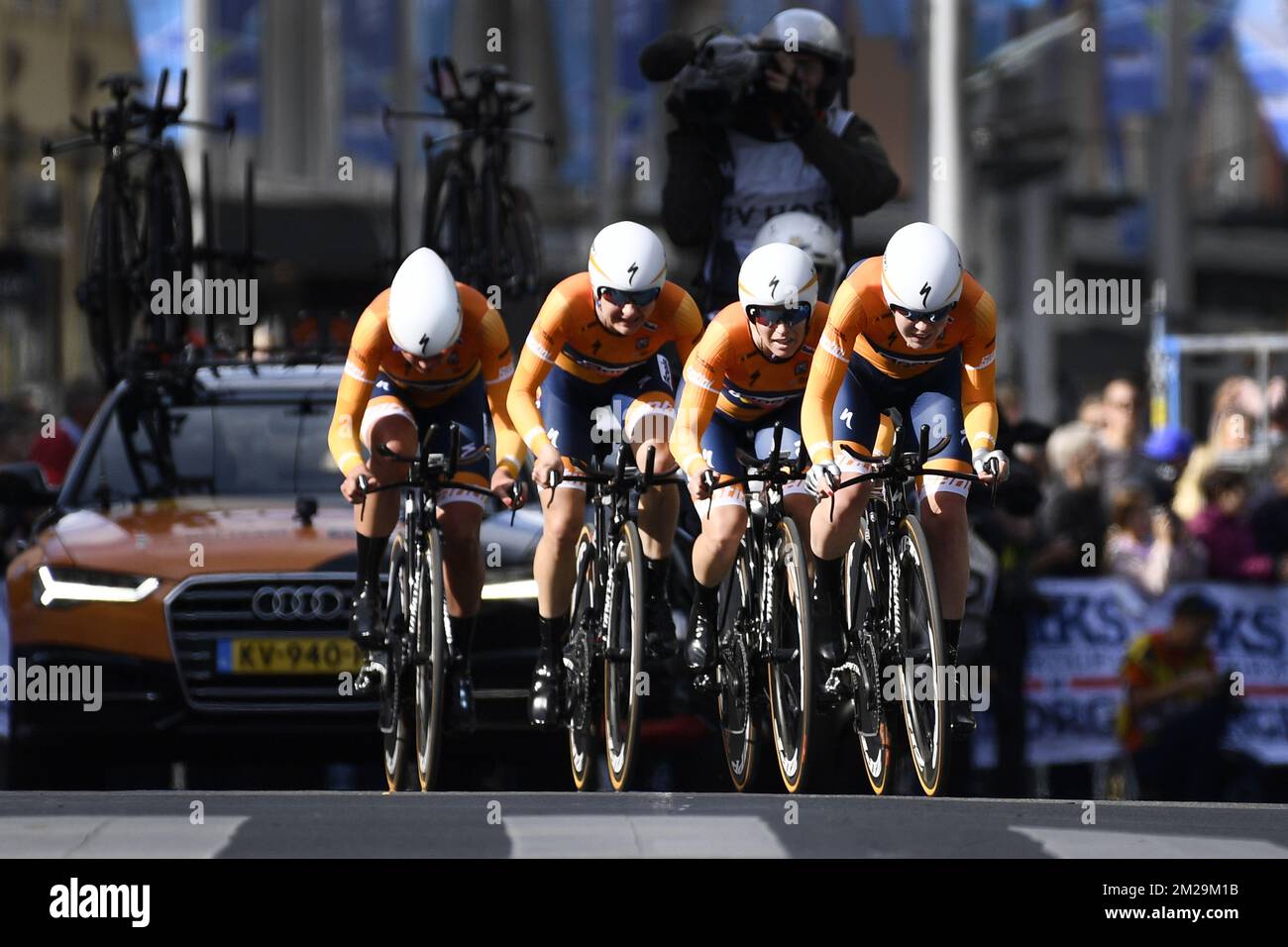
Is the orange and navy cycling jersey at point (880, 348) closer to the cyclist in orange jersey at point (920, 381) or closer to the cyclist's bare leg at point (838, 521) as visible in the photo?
the cyclist in orange jersey at point (920, 381)

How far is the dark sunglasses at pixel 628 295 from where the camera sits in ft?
30.5

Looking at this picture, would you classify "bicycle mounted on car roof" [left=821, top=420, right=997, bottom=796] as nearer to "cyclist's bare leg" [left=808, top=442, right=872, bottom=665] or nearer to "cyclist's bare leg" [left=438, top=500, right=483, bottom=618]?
"cyclist's bare leg" [left=808, top=442, right=872, bottom=665]

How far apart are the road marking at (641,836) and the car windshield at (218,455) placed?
3.55 metres

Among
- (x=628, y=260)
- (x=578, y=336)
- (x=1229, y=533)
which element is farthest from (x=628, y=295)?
(x=1229, y=533)

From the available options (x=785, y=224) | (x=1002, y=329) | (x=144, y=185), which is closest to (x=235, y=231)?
(x=1002, y=329)

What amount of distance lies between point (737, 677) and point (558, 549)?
840 mm

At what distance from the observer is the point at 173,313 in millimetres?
12688

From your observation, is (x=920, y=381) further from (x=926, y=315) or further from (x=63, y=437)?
(x=63, y=437)

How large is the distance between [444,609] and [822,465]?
1.74 metres

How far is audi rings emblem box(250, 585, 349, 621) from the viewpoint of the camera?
10430 millimetres

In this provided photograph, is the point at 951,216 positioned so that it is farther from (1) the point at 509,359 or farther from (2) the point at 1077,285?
(1) the point at 509,359

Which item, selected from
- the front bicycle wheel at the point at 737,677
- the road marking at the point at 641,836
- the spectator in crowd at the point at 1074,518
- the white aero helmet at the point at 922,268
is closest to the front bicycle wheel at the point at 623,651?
the front bicycle wheel at the point at 737,677

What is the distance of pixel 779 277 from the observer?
9.02 meters
